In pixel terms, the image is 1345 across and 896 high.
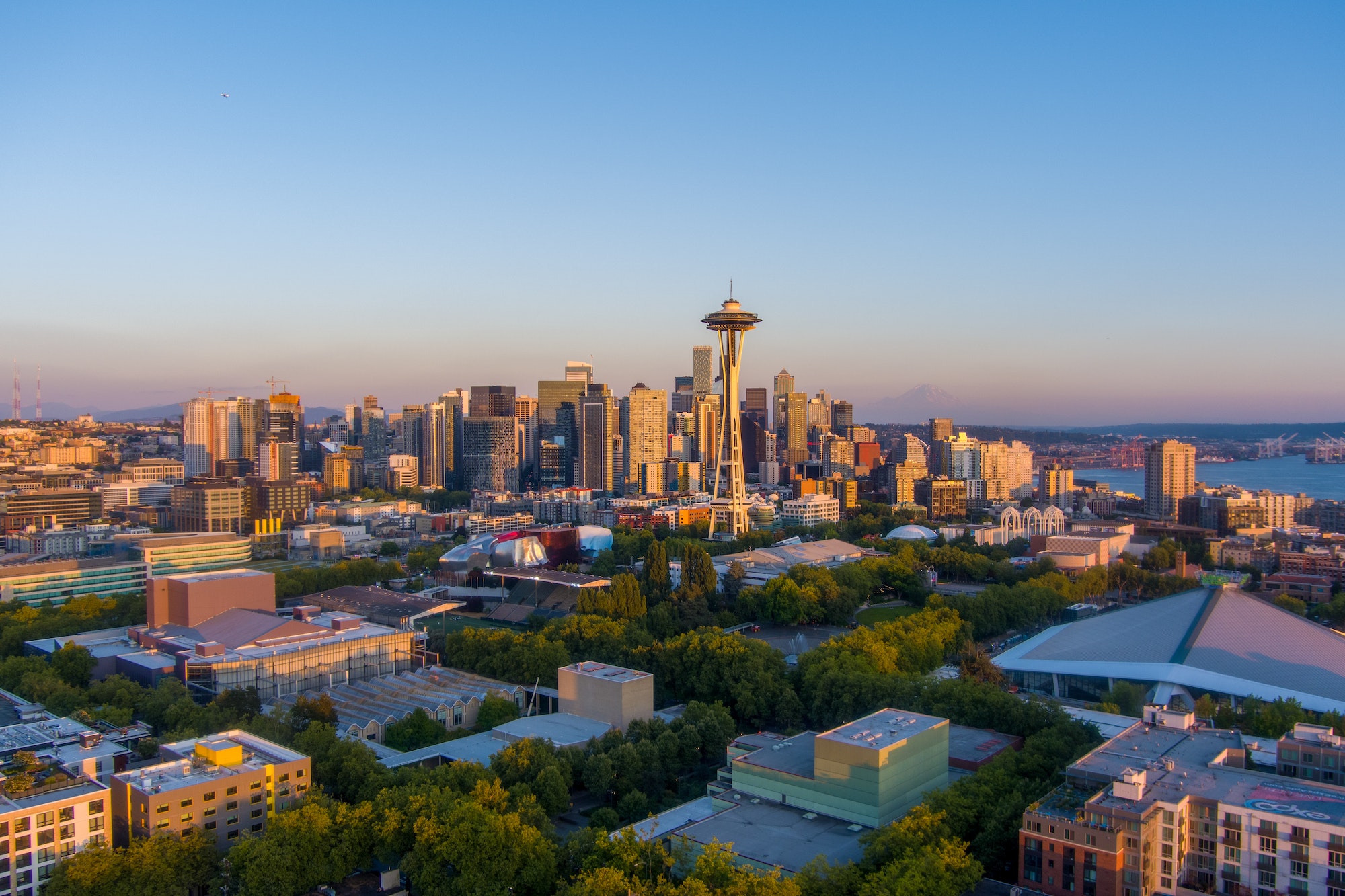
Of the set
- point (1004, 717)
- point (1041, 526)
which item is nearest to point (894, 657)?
point (1004, 717)

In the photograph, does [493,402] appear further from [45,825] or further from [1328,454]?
[1328,454]

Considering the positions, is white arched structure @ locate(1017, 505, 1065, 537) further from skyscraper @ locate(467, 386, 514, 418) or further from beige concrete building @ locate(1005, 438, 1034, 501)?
→ skyscraper @ locate(467, 386, 514, 418)

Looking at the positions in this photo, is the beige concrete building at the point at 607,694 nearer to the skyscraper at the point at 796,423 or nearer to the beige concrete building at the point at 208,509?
the beige concrete building at the point at 208,509

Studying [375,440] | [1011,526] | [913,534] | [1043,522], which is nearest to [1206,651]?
[913,534]

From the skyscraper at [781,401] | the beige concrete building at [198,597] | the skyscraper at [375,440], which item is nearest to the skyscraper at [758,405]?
the skyscraper at [781,401]

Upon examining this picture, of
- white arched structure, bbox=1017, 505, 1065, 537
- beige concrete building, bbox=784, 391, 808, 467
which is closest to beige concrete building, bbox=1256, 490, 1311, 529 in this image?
white arched structure, bbox=1017, 505, 1065, 537

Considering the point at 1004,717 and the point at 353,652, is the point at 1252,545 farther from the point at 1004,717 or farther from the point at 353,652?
the point at 353,652
